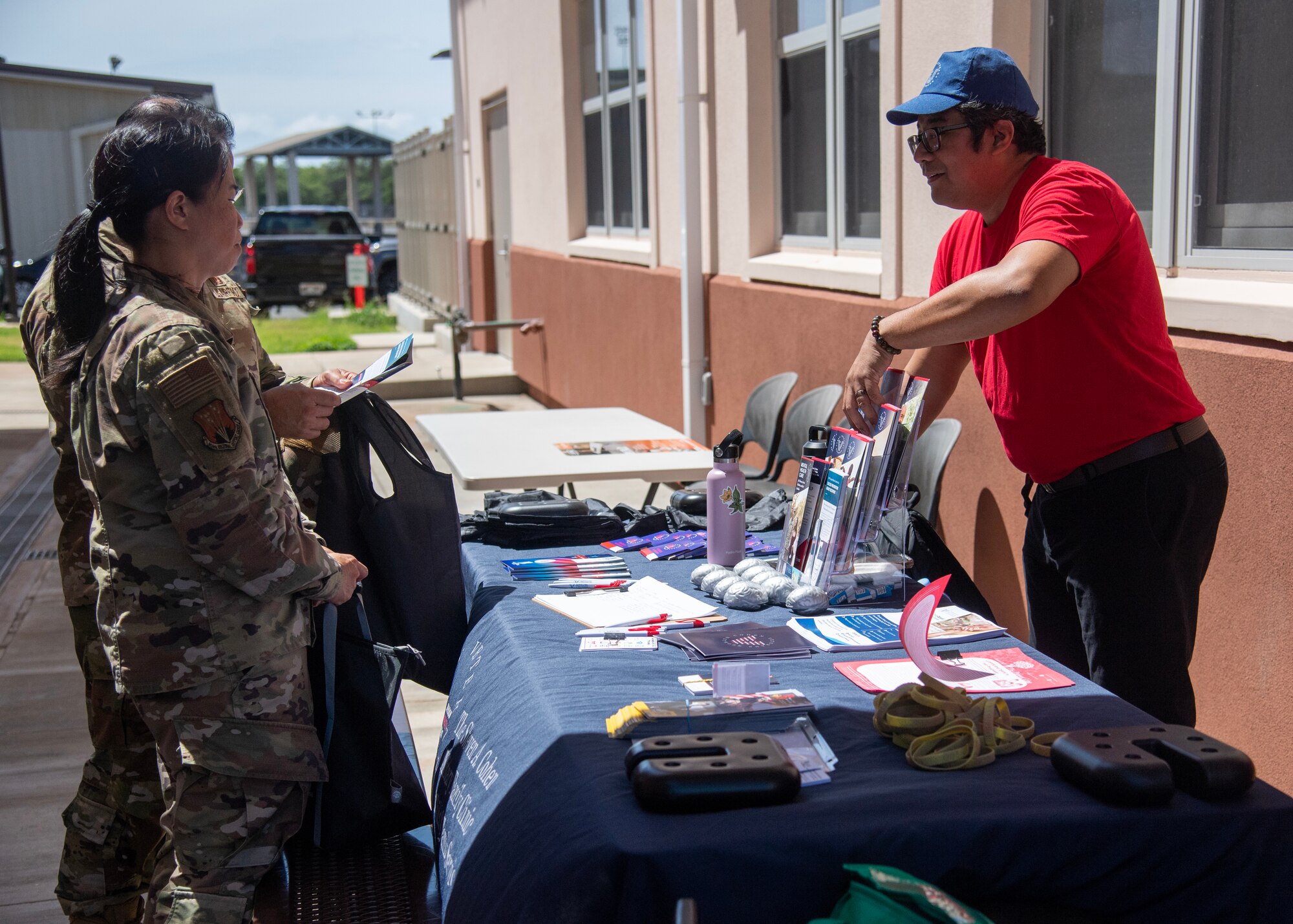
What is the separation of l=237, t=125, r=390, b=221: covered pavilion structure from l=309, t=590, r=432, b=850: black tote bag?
130 feet

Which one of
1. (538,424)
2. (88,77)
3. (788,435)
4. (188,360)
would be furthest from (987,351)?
(88,77)

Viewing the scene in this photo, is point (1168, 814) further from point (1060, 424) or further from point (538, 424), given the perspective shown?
point (538, 424)

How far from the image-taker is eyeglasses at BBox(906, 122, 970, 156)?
2.51m

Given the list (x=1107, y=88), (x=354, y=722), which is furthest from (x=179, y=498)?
(x=1107, y=88)

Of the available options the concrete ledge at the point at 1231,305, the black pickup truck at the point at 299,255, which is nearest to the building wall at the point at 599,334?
the concrete ledge at the point at 1231,305

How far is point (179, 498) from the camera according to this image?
194 centimetres

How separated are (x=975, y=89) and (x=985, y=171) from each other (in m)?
0.18

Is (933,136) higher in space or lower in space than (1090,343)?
higher

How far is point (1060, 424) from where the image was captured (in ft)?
8.16

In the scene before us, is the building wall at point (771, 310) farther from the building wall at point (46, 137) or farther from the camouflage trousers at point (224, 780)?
the building wall at point (46, 137)

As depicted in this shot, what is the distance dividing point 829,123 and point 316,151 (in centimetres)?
4634

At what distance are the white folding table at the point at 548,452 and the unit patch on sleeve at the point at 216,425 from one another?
6.08 feet

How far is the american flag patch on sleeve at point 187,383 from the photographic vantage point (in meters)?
1.89

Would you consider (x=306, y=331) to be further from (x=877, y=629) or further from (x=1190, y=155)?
(x=877, y=629)
